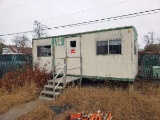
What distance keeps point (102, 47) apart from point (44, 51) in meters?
4.73

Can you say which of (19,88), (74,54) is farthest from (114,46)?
(19,88)

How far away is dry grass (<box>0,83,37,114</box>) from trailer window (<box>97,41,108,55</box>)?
14.1ft

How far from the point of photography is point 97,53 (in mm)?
10062

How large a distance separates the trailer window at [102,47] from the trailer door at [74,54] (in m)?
1.35

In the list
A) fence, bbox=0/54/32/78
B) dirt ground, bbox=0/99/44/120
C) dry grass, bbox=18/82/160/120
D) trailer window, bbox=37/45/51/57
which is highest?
trailer window, bbox=37/45/51/57

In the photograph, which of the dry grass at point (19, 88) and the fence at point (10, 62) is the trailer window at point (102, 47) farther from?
the fence at point (10, 62)

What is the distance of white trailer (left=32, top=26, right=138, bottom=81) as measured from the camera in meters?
9.13

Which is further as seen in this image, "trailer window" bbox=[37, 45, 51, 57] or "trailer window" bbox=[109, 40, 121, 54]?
"trailer window" bbox=[37, 45, 51, 57]

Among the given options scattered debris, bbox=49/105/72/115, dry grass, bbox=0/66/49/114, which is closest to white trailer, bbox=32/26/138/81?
dry grass, bbox=0/66/49/114

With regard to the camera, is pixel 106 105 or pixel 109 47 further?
pixel 109 47

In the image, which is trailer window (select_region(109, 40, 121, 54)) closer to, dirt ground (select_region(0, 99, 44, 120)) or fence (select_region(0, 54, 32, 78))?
dirt ground (select_region(0, 99, 44, 120))

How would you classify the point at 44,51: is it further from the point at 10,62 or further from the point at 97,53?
the point at 97,53

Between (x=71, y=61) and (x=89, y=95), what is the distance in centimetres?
332

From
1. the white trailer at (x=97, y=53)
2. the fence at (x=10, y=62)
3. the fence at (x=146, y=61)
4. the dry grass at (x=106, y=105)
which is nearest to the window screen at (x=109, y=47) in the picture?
the white trailer at (x=97, y=53)
